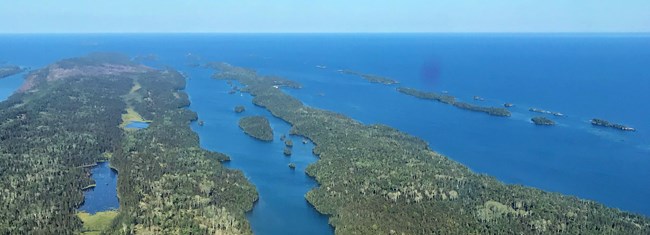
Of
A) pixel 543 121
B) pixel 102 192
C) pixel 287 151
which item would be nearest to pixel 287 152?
pixel 287 151

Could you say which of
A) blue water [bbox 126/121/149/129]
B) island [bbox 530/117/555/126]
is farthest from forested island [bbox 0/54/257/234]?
island [bbox 530/117/555/126]

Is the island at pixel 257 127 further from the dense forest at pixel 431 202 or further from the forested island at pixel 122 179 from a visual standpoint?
the dense forest at pixel 431 202

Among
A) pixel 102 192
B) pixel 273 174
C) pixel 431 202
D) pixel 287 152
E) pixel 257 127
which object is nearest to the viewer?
pixel 431 202

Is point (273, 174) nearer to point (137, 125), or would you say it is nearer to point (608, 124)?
point (137, 125)

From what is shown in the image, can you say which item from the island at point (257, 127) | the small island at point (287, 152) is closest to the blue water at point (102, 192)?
the small island at point (287, 152)

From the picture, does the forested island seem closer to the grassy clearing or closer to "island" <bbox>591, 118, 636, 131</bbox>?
the grassy clearing

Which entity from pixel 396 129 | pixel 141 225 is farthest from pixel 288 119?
pixel 141 225
